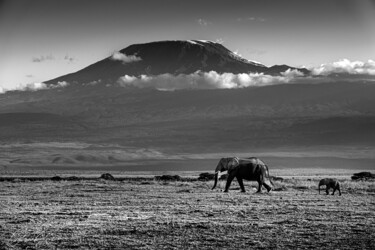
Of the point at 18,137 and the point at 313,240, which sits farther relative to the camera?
→ the point at 18,137

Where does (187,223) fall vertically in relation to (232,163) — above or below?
below

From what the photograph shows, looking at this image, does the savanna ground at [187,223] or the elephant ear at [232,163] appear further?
the elephant ear at [232,163]

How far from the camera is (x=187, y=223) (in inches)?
642

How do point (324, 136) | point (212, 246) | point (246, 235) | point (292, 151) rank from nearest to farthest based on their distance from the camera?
1. point (212, 246)
2. point (246, 235)
3. point (292, 151)
4. point (324, 136)

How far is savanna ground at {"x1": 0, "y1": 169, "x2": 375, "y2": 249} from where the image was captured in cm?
1349

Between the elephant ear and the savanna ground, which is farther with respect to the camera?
the elephant ear

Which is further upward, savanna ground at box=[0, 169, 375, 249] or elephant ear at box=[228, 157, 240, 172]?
Answer: elephant ear at box=[228, 157, 240, 172]

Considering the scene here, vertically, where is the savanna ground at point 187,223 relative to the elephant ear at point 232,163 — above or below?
below

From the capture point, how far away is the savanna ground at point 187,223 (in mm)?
13492

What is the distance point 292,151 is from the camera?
486 feet

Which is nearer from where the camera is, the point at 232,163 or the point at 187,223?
the point at 187,223

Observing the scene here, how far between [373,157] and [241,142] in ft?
144

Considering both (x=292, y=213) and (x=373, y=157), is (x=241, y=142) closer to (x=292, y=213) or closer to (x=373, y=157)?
(x=373, y=157)

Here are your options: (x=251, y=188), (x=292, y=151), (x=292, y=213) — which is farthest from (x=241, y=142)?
(x=292, y=213)
